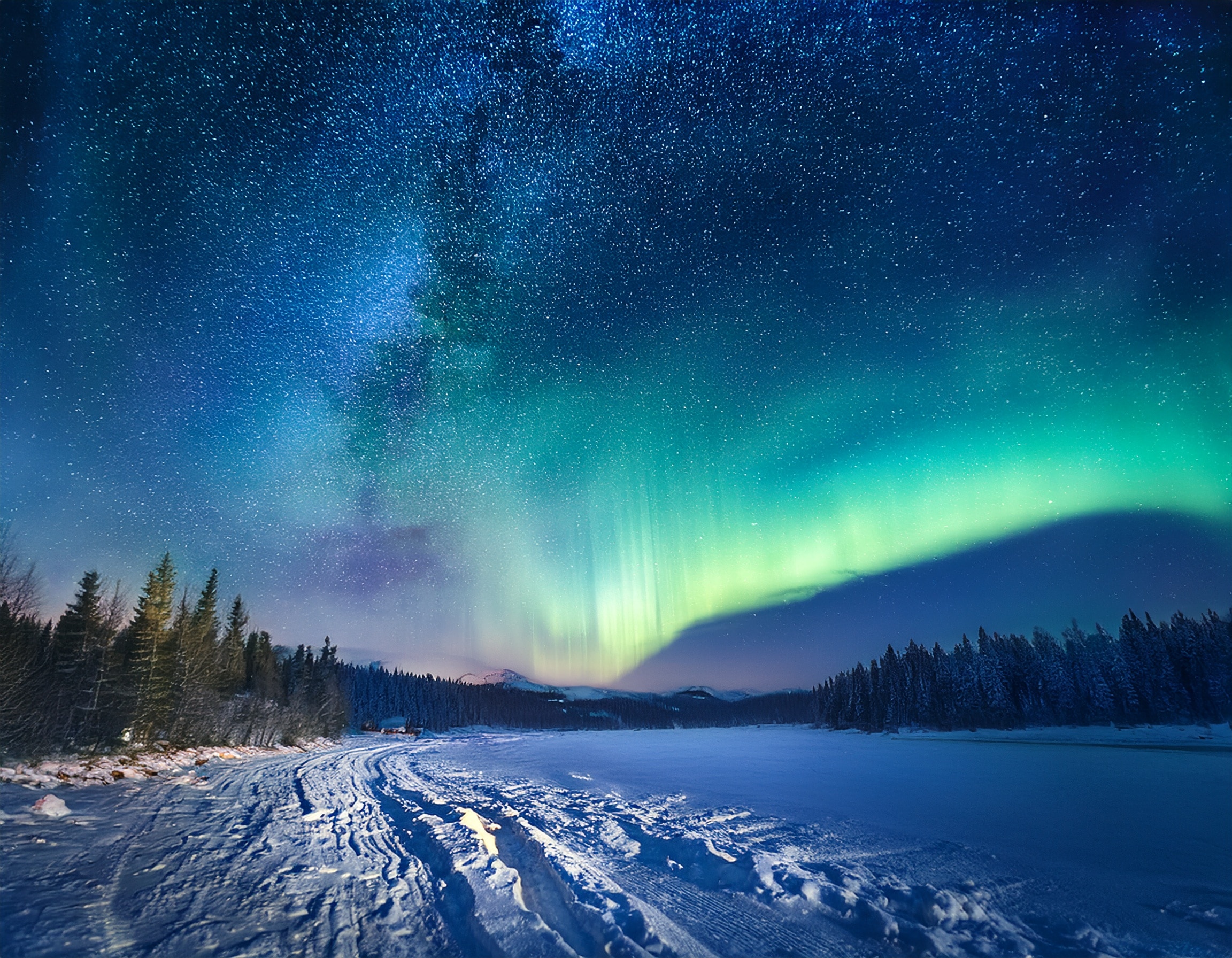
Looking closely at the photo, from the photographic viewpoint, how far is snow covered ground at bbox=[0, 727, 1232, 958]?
15.8 feet

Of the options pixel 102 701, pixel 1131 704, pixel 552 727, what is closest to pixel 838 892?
pixel 102 701

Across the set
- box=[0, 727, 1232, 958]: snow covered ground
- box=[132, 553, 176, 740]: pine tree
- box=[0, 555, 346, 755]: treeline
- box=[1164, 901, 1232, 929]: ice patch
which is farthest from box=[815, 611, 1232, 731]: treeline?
box=[132, 553, 176, 740]: pine tree

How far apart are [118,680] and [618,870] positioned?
3967cm

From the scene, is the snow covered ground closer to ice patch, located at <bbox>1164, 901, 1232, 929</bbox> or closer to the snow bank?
ice patch, located at <bbox>1164, 901, 1232, 929</bbox>

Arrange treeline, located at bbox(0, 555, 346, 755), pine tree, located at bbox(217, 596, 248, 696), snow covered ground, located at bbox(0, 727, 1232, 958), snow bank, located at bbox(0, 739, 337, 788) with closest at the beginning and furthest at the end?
snow covered ground, located at bbox(0, 727, 1232, 958)
snow bank, located at bbox(0, 739, 337, 788)
treeline, located at bbox(0, 555, 346, 755)
pine tree, located at bbox(217, 596, 248, 696)

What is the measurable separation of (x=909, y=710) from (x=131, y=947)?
305 feet

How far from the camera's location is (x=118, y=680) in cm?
2961

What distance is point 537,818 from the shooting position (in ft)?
32.9

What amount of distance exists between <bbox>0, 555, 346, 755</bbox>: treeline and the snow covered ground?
1364 centimetres

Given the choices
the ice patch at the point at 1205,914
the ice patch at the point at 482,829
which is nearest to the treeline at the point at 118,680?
the ice patch at the point at 482,829

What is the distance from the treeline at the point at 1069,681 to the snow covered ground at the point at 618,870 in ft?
211

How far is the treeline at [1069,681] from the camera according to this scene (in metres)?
55.8

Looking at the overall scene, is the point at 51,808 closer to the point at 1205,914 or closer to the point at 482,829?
the point at 482,829

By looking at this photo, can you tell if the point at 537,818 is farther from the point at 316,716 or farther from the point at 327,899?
the point at 316,716
